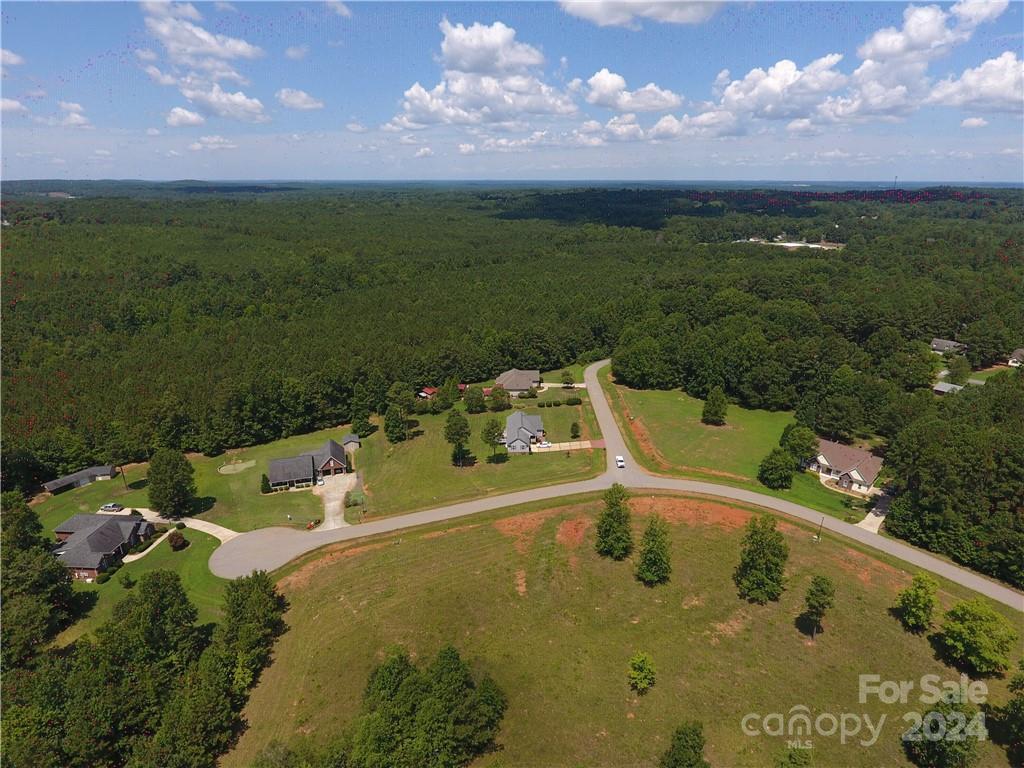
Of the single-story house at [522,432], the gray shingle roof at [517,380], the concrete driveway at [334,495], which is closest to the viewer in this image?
the concrete driveway at [334,495]

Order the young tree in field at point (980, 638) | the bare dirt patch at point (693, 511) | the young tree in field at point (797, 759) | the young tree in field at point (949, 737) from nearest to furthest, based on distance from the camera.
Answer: the young tree in field at point (797, 759) → the young tree in field at point (949, 737) → the young tree in field at point (980, 638) → the bare dirt patch at point (693, 511)

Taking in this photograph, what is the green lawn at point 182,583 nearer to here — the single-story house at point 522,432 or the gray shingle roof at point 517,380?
the single-story house at point 522,432

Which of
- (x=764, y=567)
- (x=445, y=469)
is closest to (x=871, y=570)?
(x=764, y=567)

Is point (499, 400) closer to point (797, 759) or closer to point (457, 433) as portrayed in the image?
point (457, 433)

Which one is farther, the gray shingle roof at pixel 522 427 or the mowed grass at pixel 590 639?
the gray shingle roof at pixel 522 427

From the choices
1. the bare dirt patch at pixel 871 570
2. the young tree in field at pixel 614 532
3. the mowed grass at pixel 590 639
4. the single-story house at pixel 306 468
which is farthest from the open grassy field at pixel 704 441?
the single-story house at pixel 306 468

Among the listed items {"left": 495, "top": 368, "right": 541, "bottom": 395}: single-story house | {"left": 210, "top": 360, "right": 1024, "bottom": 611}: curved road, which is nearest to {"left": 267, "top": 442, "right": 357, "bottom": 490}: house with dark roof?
{"left": 210, "top": 360, "right": 1024, "bottom": 611}: curved road
